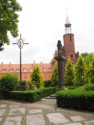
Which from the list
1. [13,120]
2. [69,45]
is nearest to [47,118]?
[13,120]

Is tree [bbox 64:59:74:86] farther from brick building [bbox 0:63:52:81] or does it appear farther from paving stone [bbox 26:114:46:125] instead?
brick building [bbox 0:63:52:81]

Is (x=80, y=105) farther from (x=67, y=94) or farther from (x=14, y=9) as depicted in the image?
(x=14, y=9)

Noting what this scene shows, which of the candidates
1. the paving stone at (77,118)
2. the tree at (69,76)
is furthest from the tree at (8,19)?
the tree at (69,76)

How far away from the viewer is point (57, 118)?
10398 mm

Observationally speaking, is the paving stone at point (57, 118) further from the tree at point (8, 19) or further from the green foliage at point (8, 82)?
the tree at point (8, 19)

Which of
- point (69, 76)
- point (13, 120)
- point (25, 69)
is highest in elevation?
point (25, 69)

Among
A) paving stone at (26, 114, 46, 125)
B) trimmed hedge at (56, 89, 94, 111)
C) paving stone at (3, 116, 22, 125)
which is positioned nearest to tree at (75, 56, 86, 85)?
trimmed hedge at (56, 89, 94, 111)

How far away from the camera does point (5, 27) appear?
17.7 meters

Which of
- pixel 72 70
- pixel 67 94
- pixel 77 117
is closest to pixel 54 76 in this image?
pixel 72 70

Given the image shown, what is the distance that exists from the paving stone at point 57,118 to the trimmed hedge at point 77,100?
1.51 meters

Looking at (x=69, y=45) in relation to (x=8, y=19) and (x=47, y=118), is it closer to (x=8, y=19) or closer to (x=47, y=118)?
(x=8, y=19)

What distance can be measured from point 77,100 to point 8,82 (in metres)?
7.96

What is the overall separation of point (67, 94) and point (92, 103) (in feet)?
6.72

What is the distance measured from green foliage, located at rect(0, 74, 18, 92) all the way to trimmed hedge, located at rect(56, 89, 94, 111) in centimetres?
621
